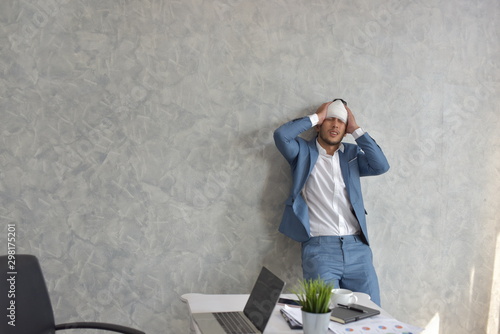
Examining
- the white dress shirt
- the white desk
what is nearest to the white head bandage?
the white dress shirt

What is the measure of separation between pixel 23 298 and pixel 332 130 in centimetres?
222

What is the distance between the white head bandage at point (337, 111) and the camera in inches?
136

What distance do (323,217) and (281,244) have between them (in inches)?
15.0

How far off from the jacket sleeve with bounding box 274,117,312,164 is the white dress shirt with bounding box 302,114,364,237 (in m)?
0.09

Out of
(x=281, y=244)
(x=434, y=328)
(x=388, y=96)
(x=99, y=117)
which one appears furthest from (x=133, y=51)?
(x=434, y=328)

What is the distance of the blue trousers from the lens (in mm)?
3350

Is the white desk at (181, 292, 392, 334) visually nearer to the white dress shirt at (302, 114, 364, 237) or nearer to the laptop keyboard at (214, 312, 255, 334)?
the laptop keyboard at (214, 312, 255, 334)

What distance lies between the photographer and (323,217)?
346 cm

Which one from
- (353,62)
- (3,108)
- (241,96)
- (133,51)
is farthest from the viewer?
(353,62)

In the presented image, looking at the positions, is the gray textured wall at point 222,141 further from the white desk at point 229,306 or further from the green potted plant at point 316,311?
the green potted plant at point 316,311

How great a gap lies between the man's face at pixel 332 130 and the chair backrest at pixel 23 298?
2.09 metres

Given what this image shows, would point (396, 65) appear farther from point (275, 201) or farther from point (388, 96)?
point (275, 201)

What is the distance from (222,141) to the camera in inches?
137

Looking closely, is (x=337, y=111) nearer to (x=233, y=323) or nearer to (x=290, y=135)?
(x=290, y=135)
